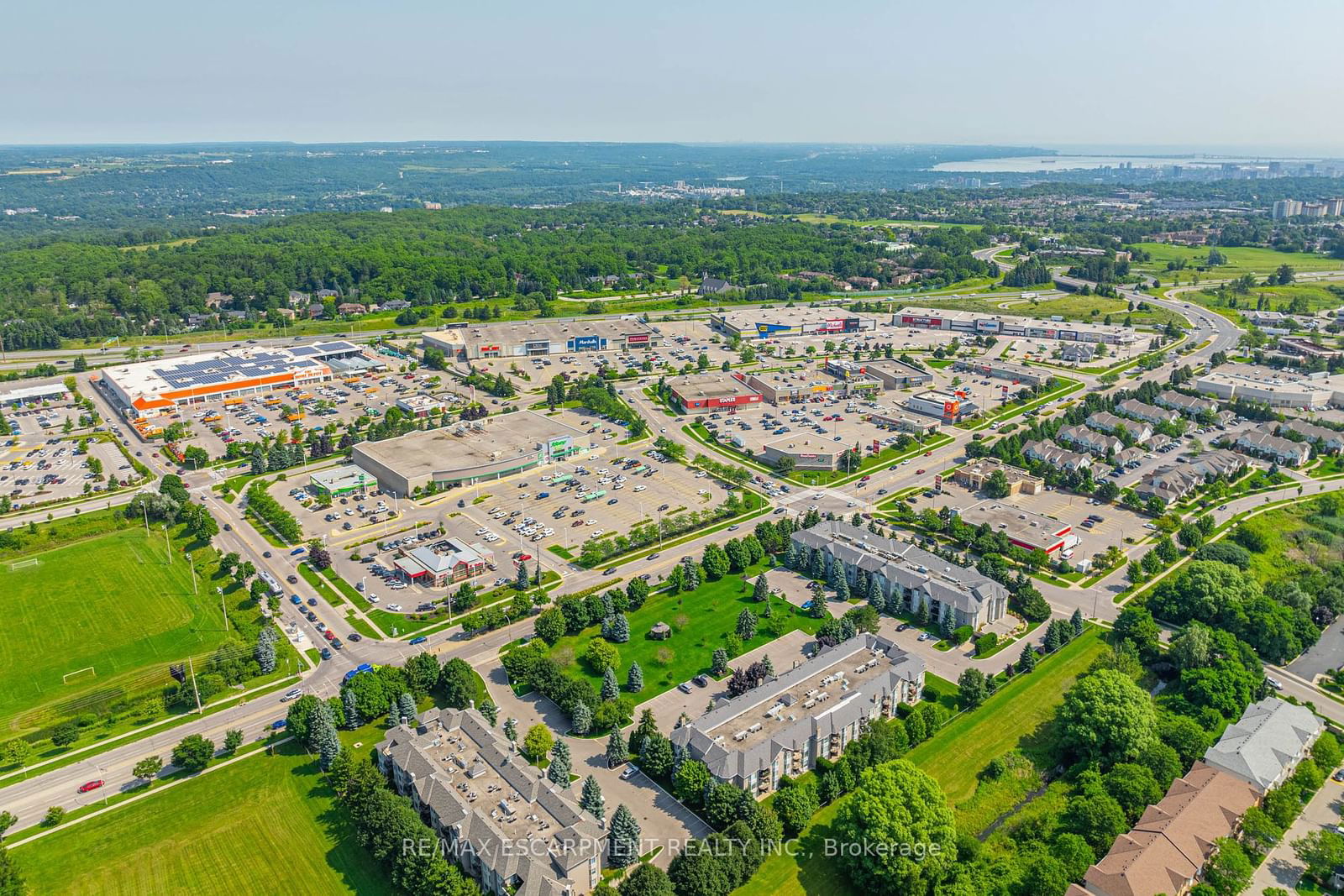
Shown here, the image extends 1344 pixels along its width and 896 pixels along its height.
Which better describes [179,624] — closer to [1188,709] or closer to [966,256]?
[1188,709]

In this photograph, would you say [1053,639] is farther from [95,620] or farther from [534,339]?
[534,339]

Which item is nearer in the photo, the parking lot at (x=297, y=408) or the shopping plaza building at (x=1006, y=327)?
the parking lot at (x=297, y=408)

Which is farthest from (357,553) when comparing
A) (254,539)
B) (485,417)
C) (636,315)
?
(636,315)

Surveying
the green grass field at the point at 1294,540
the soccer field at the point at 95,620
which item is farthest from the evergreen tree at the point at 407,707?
the green grass field at the point at 1294,540

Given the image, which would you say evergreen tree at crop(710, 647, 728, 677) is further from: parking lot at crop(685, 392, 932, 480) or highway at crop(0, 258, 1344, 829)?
parking lot at crop(685, 392, 932, 480)

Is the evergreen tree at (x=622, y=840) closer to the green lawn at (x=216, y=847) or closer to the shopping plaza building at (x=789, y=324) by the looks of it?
the green lawn at (x=216, y=847)
